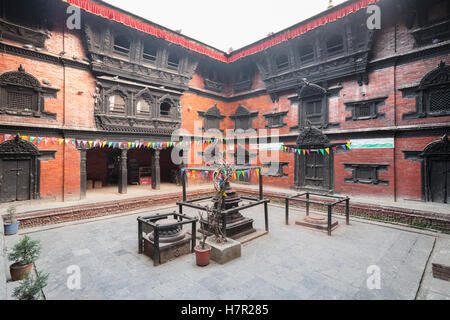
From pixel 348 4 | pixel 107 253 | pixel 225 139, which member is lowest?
pixel 107 253

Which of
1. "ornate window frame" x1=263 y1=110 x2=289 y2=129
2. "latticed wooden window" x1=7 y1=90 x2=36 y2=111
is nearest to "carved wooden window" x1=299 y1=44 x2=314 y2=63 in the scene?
"ornate window frame" x1=263 y1=110 x2=289 y2=129

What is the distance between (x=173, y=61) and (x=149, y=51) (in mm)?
1780

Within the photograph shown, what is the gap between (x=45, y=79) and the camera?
10.6 metres

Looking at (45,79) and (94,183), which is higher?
(45,79)

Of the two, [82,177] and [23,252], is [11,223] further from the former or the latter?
[23,252]

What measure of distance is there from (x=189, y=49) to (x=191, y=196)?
9680 mm

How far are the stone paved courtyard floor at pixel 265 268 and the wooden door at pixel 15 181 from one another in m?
3.29

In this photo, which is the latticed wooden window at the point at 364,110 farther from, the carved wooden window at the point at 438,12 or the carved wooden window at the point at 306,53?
the carved wooden window at the point at 306,53

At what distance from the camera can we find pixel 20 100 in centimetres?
1007

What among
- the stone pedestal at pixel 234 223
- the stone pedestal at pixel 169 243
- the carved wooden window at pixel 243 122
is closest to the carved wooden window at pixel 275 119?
the carved wooden window at pixel 243 122

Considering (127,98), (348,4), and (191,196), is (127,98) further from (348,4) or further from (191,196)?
(348,4)

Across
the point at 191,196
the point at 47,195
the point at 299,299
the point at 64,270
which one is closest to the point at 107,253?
the point at 64,270

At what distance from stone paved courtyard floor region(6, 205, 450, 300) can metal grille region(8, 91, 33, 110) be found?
5.82m

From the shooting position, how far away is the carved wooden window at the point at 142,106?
13.9 m
